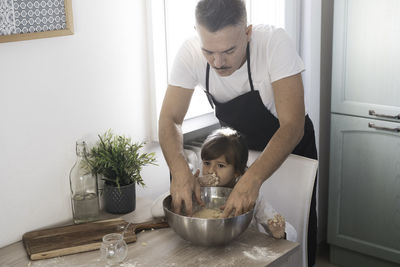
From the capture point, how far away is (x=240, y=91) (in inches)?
79.7

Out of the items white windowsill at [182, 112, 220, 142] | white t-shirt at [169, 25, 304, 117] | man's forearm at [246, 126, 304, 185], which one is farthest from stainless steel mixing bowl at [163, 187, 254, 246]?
white windowsill at [182, 112, 220, 142]

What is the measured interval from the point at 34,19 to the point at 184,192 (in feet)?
2.39

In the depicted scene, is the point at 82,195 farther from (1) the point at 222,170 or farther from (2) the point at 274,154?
(2) the point at 274,154

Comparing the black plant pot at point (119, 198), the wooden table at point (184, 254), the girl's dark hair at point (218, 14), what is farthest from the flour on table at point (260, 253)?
the girl's dark hair at point (218, 14)

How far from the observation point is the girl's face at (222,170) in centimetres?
200

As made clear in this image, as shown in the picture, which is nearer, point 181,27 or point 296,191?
point 296,191

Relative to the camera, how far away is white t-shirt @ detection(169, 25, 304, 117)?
1.87 meters

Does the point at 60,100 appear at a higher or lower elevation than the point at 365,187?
higher

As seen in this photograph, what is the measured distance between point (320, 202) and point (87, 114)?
5.52 feet

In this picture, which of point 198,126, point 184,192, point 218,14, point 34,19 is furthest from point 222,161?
point 34,19

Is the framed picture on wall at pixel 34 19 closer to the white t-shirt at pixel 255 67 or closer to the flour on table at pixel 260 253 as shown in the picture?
the white t-shirt at pixel 255 67

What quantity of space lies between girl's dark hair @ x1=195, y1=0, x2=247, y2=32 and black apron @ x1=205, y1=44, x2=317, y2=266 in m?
0.26

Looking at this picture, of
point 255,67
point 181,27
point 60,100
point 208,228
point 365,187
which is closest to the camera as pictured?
point 208,228

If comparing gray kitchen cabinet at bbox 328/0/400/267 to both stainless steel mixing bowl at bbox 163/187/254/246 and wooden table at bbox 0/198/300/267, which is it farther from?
stainless steel mixing bowl at bbox 163/187/254/246
